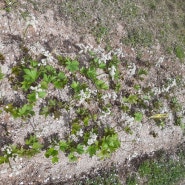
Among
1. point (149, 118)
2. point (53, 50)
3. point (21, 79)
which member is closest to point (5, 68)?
point (21, 79)

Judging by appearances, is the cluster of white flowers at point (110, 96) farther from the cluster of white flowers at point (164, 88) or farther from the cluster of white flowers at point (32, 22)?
the cluster of white flowers at point (32, 22)

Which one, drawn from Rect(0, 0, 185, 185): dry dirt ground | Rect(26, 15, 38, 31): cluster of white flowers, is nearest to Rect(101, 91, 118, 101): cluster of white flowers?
Rect(0, 0, 185, 185): dry dirt ground

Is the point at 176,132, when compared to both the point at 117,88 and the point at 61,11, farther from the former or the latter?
the point at 61,11

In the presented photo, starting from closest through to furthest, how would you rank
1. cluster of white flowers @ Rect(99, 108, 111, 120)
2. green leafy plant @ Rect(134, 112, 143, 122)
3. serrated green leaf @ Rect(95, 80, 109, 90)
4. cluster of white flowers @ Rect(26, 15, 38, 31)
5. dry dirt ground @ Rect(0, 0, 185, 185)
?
dry dirt ground @ Rect(0, 0, 185, 185) < cluster of white flowers @ Rect(26, 15, 38, 31) < serrated green leaf @ Rect(95, 80, 109, 90) < cluster of white flowers @ Rect(99, 108, 111, 120) < green leafy plant @ Rect(134, 112, 143, 122)

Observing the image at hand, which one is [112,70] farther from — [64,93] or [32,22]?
[32,22]

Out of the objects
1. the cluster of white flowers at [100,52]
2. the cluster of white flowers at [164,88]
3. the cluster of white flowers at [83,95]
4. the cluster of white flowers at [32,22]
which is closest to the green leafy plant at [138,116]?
the cluster of white flowers at [164,88]

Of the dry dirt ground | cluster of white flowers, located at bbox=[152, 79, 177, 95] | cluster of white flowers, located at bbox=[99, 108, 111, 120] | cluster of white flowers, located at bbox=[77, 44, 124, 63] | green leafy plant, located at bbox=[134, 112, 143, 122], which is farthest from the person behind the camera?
cluster of white flowers, located at bbox=[152, 79, 177, 95]

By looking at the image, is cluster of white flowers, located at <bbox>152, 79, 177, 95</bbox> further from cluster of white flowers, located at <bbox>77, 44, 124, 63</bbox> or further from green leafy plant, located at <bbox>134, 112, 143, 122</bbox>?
cluster of white flowers, located at <bbox>77, 44, 124, 63</bbox>

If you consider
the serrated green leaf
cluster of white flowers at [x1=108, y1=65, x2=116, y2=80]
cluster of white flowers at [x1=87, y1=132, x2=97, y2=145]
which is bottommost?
cluster of white flowers at [x1=87, y1=132, x2=97, y2=145]

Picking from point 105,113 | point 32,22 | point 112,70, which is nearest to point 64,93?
point 105,113
